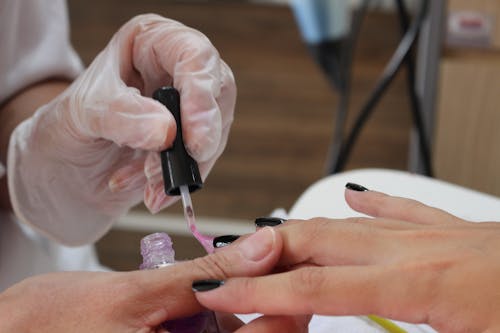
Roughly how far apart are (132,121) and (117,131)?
1.5 inches

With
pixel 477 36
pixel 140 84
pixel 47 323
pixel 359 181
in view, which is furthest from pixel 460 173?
pixel 47 323

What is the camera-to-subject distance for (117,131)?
0.73 meters

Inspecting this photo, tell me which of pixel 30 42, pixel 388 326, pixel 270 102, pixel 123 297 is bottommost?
pixel 270 102

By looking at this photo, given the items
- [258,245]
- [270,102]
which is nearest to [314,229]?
[258,245]

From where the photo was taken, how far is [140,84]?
83 cm

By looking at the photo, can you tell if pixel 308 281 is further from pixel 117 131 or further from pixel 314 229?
pixel 117 131

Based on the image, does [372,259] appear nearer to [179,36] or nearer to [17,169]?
[179,36]

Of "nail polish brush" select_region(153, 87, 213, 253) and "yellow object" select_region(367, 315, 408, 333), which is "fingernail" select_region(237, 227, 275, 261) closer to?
"nail polish brush" select_region(153, 87, 213, 253)

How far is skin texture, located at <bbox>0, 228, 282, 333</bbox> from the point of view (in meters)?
0.53

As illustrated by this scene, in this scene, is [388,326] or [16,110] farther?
[16,110]

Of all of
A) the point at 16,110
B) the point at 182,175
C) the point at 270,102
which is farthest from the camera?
the point at 270,102

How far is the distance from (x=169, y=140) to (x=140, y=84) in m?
0.21

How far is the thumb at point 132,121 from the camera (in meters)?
0.66

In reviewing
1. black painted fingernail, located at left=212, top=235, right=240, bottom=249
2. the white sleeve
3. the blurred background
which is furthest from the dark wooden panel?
black painted fingernail, located at left=212, top=235, right=240, bottom=249
